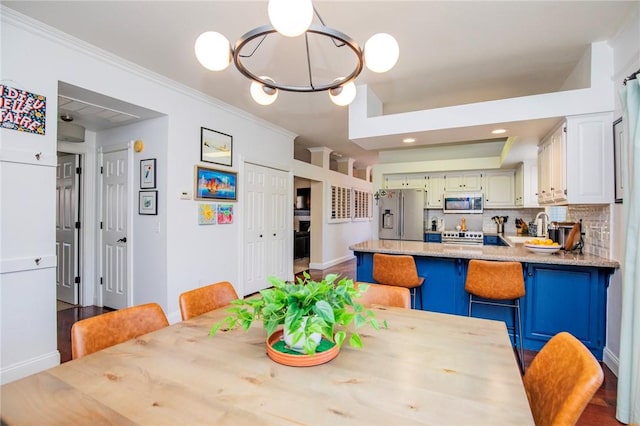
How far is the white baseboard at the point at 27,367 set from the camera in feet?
7.11

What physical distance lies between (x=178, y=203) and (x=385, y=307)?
266cm

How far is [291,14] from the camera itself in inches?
44.2

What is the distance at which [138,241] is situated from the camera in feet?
11.6

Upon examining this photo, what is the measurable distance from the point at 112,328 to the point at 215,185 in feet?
8.68

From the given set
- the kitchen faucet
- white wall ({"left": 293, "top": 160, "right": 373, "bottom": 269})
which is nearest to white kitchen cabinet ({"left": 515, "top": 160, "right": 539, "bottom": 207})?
the kitchen faucet

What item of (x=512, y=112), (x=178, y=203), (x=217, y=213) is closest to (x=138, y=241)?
(x=178, y=203)

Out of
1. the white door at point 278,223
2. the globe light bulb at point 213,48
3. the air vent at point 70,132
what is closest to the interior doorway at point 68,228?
the air vent at point 70,132

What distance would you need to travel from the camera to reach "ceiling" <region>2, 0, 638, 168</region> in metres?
2.08

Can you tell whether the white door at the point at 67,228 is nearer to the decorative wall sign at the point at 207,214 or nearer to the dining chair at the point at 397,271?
the decorative wall sign at the point at 207,214

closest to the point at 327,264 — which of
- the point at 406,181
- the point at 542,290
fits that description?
the point at 406,181

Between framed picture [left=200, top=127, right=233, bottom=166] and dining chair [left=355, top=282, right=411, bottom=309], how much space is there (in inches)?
107

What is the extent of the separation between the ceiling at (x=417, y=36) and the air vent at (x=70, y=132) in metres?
0.28

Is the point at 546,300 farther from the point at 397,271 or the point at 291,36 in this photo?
the point at 291,36

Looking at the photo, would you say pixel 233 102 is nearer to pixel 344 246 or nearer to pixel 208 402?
pixel 208 402
